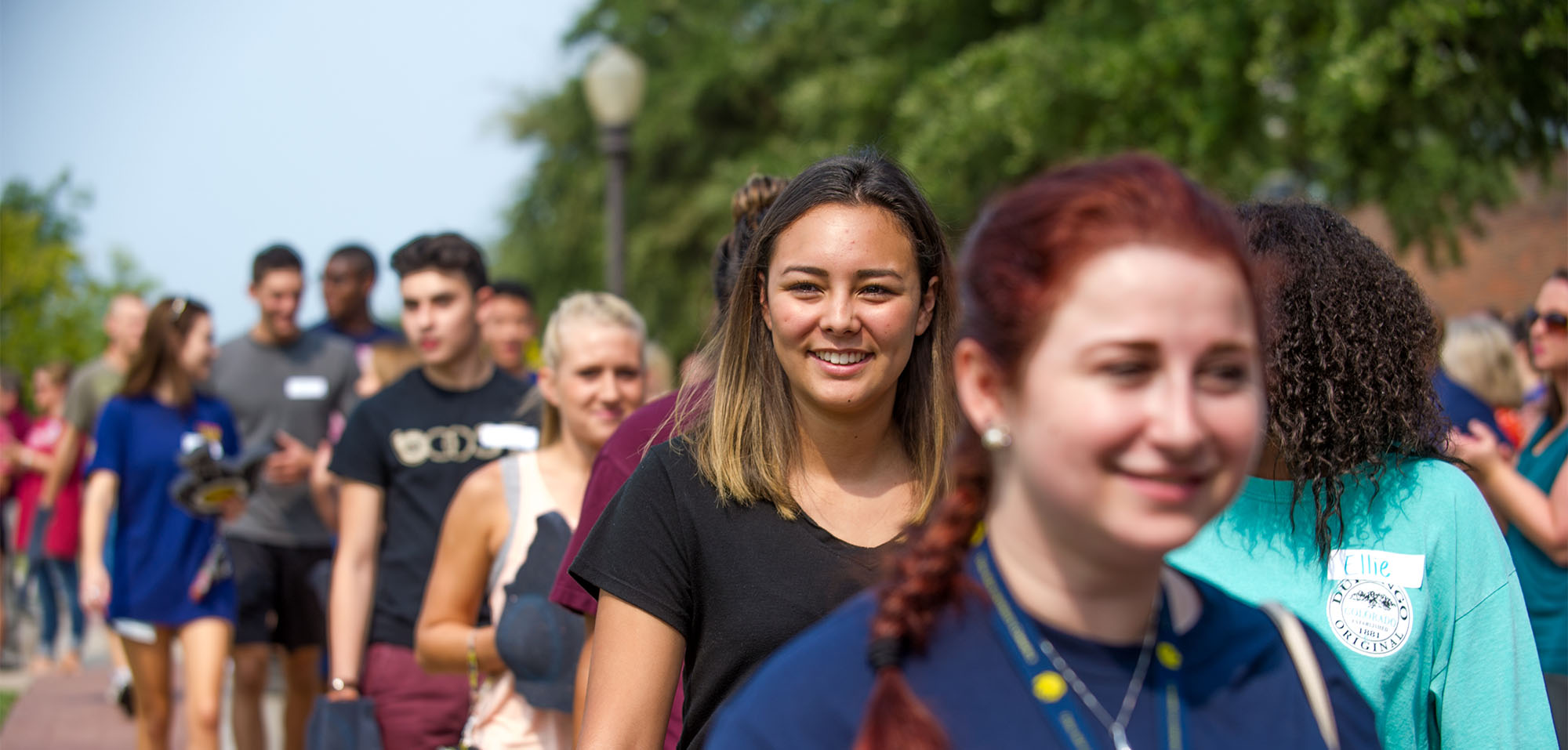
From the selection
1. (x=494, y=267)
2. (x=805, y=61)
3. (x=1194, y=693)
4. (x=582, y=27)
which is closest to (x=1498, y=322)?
(x=1194, y=693)

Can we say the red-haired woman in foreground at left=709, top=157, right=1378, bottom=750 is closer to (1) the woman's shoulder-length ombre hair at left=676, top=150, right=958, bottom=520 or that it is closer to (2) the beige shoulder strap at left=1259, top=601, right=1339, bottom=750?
(2) the beige shoulder strap at left=1259, top=601, right=1339, bottom=750

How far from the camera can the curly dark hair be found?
2.47 meters

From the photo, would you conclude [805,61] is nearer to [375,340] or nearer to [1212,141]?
[1212,141]

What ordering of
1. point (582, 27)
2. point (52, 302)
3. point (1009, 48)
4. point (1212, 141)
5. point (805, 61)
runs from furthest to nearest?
point (52, 302) < point (582, 27) < point (805, 61) < point (1009, 48) < point (1212, 141)

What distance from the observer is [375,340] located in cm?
750

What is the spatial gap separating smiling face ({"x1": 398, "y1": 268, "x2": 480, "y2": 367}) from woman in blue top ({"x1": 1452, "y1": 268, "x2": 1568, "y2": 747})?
11.1 ft

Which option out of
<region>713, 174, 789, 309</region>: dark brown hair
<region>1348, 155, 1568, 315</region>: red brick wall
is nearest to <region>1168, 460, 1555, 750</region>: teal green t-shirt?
<region>713, 174, 789, 309</region>: dark brown hair

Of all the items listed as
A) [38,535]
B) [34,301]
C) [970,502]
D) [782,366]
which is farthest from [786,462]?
[34,301]

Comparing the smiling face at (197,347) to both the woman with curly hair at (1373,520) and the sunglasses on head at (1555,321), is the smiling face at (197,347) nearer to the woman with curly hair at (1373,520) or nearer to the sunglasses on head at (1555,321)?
the woman with curly hair at (1373,520)

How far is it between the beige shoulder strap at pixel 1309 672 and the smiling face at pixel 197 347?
623 cm

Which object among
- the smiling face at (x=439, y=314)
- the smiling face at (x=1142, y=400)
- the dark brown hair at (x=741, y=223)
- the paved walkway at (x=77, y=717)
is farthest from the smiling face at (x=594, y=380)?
the paved walkway at (x=77, y=717)

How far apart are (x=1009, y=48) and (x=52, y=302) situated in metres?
38.7

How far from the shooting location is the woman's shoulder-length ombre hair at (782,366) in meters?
2.79

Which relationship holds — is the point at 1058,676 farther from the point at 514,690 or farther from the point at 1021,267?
the point at 514,690
